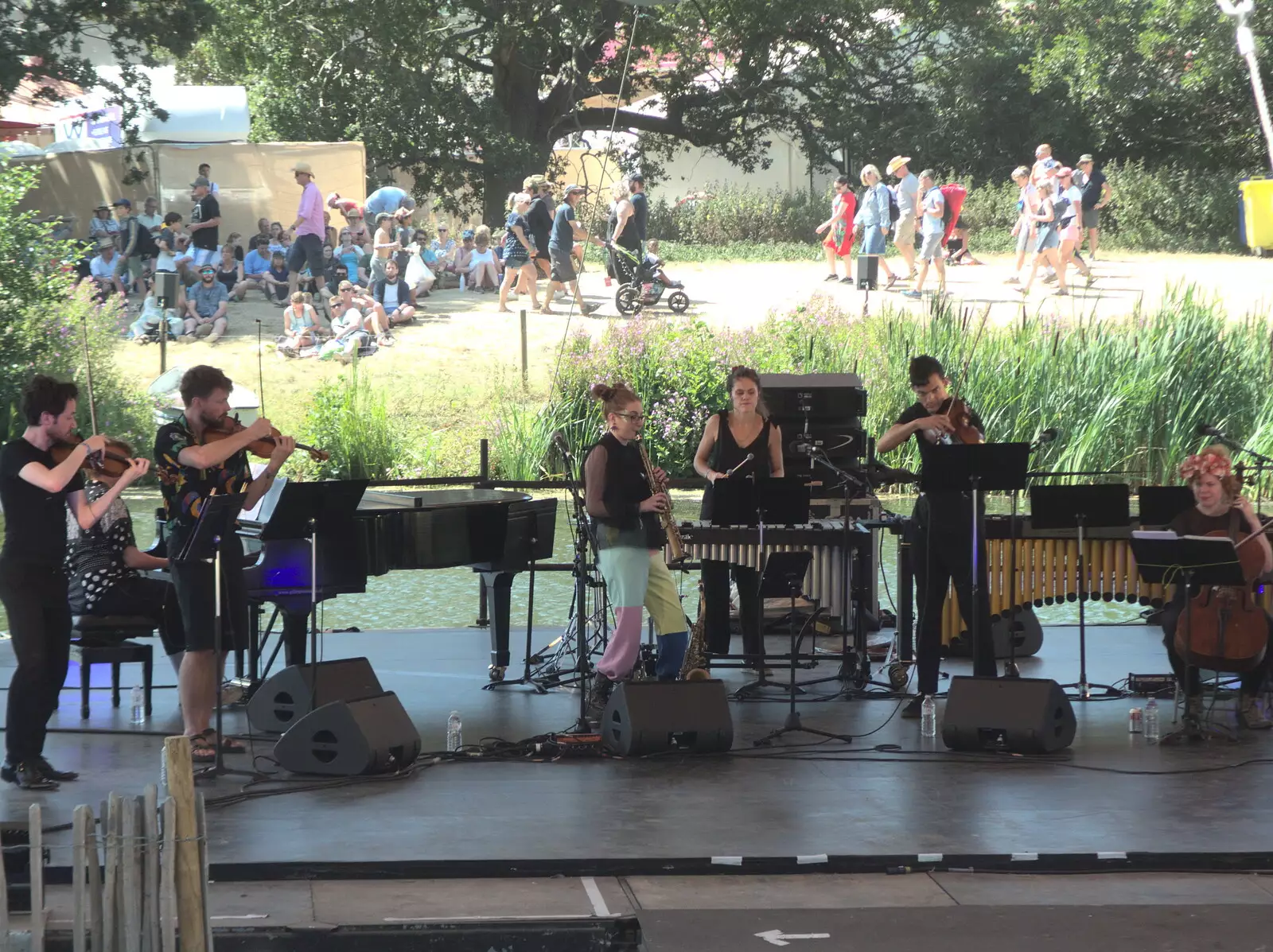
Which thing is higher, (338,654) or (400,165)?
(400,165)

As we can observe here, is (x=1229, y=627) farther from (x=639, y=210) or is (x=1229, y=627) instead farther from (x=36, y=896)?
(x=639, y=210)

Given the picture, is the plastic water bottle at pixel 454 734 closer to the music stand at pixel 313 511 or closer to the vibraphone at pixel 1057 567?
the music stand at pixel 313 511

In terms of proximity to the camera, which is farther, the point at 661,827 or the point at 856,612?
the point at 856,612

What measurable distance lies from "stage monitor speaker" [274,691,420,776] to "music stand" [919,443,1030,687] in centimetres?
267

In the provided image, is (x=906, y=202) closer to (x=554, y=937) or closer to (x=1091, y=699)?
(x=1091, y=699)

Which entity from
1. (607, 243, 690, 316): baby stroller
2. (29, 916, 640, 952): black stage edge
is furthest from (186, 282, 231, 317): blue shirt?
(29, 916, 640, 952): black stage edge

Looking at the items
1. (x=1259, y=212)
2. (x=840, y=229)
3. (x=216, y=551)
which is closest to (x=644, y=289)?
(x=840, y=229)

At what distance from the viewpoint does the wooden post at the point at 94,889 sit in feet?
13.2

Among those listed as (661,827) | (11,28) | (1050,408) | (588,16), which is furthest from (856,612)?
(588,16)

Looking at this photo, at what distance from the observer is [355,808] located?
6.06 metres

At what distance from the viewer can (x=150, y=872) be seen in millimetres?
4039

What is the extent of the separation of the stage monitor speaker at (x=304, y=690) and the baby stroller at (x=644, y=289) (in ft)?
51.5

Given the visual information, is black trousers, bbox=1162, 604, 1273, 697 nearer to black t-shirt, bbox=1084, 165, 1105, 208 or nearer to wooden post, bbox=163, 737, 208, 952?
wooden post, bbox=163, 737, 208, 952

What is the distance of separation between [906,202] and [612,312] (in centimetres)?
518
